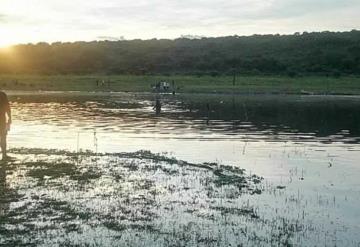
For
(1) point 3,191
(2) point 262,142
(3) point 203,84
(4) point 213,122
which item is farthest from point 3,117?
(3) point 203,84

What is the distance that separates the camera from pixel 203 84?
98750 millimetres

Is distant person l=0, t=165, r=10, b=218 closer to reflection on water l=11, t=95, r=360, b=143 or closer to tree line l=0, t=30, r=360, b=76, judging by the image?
reflection on water l=11, t=95, r=360, b=143

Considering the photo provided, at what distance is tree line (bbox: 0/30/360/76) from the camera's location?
12950 cm

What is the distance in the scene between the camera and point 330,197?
17.6 metres

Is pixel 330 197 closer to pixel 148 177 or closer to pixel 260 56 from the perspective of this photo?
pixel 148 177

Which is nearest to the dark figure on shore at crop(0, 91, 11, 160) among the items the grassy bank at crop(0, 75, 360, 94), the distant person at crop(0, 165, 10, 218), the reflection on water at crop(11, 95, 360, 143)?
the distant person at crop(0, 165, 10, 218)

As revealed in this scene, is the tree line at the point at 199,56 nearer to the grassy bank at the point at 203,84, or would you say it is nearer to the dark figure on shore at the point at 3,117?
the grassy bank at the point at 203,84

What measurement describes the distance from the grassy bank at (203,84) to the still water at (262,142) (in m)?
38.4

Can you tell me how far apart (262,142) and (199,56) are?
120m

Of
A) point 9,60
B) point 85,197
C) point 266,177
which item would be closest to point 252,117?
point 266,177

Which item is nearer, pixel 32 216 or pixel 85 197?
pixel 32 216

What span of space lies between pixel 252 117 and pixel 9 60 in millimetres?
122465

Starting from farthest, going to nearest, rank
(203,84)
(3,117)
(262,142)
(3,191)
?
(203,84)
(262,142)
(3,117)
(3,191)

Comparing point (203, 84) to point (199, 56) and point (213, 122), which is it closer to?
point (199, 56)
